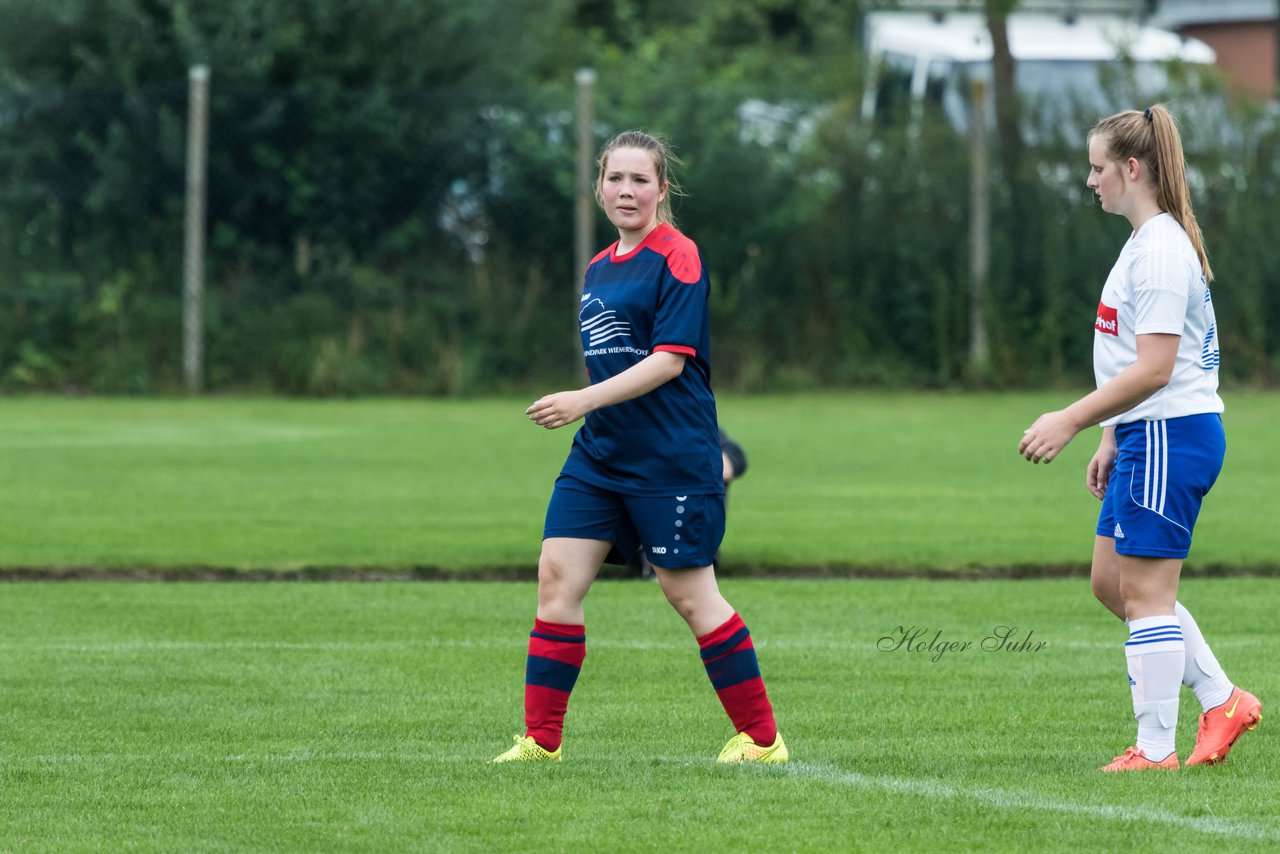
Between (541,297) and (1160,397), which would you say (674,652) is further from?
(541,297)

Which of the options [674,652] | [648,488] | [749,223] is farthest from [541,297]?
[648,488]

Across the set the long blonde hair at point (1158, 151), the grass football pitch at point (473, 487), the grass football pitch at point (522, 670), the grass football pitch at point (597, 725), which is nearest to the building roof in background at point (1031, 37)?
the grass football pitch at point (473, 487)

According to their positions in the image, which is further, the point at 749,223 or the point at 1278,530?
the point at 749,223

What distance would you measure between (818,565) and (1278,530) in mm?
2834

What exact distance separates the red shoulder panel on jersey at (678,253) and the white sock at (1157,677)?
60.8 inches

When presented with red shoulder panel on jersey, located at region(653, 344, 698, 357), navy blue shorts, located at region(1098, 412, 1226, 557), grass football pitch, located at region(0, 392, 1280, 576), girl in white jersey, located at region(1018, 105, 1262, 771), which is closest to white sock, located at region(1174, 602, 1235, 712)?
girl in white jersey, located at region(1018, 105, 1262, 771)

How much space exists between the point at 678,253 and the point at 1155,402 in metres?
1.35

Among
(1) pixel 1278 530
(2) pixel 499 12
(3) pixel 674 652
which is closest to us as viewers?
(3) pixel 674 652

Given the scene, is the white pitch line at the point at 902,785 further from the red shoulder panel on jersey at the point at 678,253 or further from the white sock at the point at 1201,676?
the red shoulder panel on jersey at the point at 678,253

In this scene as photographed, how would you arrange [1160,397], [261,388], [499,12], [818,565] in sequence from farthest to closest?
1. [499,12]
2. [261,388]
3. [818,565]
4. [1160,397]

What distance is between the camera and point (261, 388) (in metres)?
20.7

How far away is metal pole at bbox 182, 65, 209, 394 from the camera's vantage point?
66.9ft

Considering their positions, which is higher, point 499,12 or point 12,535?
point 499,12

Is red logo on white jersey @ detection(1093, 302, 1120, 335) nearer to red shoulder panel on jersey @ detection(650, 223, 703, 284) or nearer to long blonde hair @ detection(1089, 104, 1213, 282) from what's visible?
long blonde hair @ detection(1089, 104, 1213, 282)
